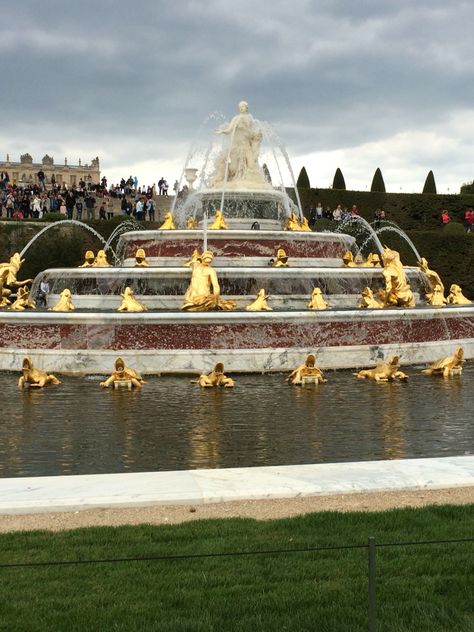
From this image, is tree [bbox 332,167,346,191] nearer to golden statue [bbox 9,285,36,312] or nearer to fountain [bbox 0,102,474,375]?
fountain [bbox 0,102,474,375]

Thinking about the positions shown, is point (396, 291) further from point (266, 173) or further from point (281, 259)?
point (266, 173)

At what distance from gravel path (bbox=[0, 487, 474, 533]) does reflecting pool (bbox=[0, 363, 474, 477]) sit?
1.64m

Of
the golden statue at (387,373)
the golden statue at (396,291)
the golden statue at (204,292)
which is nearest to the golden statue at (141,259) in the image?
the golden statue at (204,292)

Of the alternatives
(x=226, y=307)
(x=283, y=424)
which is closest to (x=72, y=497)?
(x=283, y=424)

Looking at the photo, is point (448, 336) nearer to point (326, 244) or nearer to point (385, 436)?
point (326, 244)

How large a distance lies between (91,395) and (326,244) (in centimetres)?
1209

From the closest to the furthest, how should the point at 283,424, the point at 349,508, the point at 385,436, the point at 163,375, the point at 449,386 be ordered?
1. the point at 349,508
2. the point at 385,436
3. the point at 283,424
4. the point at 449,386
5. the point at 163,375

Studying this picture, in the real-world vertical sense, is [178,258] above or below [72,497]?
above

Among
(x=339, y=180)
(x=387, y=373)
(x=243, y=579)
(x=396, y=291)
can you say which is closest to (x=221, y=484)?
(x=243, y=579)

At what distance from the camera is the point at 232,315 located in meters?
17.1

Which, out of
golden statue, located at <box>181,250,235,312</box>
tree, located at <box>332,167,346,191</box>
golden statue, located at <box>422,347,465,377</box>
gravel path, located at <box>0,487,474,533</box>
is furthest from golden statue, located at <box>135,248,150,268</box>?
tree, located at <box>332,167,346,191</box>

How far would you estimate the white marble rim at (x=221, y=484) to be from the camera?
7855 millimetres

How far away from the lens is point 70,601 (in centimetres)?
549

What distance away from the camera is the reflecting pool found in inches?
393
